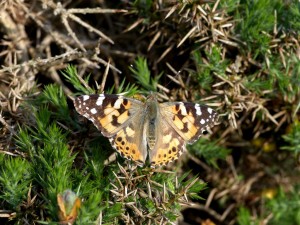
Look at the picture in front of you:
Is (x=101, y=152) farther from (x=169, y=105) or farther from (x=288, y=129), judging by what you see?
(x=288, y=129)

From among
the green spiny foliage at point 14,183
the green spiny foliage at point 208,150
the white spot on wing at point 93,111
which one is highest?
the white spot on wing at point 93,111

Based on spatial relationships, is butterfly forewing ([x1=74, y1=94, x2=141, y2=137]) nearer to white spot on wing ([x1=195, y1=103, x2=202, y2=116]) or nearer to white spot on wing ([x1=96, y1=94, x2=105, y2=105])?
white spot on wing ([x1=96, y1=94, x2=105, y2=105])

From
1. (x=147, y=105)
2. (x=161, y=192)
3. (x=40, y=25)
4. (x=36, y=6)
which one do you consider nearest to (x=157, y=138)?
(x=147, y=105)

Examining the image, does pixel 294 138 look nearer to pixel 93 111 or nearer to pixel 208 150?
pixel 208 150

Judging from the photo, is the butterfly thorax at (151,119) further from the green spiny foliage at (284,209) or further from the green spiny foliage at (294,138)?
the green spiny foliage at (284,209)

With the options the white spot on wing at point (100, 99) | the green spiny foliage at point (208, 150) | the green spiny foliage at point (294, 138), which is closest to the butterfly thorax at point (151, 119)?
the white spot on wing at point (100, 99)

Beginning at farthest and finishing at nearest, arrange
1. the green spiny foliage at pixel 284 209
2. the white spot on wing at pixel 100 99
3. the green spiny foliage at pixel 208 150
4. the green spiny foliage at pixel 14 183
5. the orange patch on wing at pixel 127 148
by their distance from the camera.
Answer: the green spiny foliage at pixel 284 209
the green spiny foliage at pixel 208 150
the white spot on wing at pixel 100 99
the orange patch on wing at pixel 127 148
the green spiny foliage at pixel 14 183

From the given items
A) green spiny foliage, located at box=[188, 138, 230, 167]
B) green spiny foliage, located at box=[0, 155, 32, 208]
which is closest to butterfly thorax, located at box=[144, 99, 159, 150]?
green spiny foliage, located at box=[188, 138, 230, 167]

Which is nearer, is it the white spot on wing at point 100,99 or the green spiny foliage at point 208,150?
the white spot on wing at point 100,99

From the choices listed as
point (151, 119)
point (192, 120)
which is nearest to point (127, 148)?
point (151, 119)
